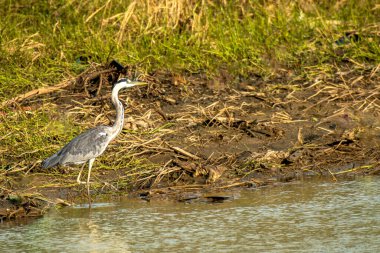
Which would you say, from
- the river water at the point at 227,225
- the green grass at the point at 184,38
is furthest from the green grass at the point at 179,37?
the river water at the point at 227,225

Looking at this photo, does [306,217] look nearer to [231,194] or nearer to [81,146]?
[231,194]

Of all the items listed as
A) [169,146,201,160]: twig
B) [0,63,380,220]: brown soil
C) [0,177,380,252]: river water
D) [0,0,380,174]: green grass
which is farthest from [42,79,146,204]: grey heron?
[0,0,380,174]: green grass

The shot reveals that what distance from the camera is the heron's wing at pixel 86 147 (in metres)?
7.87

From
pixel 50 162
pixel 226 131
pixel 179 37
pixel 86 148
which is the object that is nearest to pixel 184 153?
pixel 226 131

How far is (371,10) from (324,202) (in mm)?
5194

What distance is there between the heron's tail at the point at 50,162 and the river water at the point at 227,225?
485 millimetres

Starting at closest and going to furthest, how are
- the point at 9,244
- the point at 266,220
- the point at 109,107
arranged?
the point at 9,244
the point at 266,220
the point at 109,107

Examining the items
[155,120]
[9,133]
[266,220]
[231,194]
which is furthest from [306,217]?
[9,133]

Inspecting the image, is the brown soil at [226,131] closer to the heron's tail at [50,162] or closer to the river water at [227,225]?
the heron's tail at [50,162]

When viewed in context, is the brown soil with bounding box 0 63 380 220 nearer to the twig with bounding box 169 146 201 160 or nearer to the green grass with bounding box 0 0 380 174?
the twig with bounding box 169 146 201 160

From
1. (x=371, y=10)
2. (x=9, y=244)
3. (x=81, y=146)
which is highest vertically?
(x=371, y=10)

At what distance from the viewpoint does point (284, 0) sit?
12219 millimetres

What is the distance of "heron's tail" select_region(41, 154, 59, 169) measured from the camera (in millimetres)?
7836

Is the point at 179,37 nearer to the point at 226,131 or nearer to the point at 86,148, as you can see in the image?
the point at 226,131
